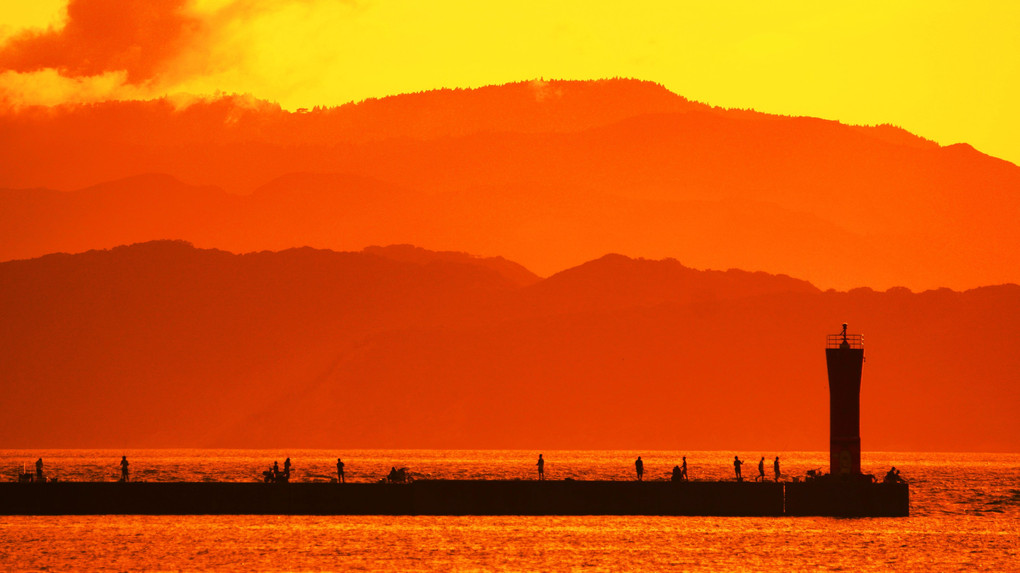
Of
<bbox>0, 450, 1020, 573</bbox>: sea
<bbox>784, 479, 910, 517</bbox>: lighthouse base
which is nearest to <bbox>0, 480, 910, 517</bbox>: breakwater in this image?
<bbox>784, 479, 910, 517</bbox>: lighthouse base

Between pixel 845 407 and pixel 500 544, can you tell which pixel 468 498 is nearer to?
pixel 500 544

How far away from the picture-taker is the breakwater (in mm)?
97062

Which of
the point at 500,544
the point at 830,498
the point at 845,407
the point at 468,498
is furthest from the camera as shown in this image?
the point at 468,498

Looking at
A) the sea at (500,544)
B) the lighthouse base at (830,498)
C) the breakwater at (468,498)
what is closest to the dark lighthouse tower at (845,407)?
the lighthouse base at (830,498)

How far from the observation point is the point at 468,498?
98562 millimetres

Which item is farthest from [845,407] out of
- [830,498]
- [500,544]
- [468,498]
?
[468,498]

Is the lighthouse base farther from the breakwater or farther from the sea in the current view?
the sea

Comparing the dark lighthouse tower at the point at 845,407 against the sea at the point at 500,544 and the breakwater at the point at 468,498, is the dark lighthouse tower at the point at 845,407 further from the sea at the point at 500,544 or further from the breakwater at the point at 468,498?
the sea at the point at 500,544

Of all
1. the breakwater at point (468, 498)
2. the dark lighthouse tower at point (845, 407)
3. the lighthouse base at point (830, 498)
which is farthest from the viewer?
the breakwater at point (468, 498)

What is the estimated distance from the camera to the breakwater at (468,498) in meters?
97.1

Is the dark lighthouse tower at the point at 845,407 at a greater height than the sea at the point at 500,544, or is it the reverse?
the dark lighthouse tower at the point at 845,407

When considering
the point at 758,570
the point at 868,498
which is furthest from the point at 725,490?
the point at 758,570

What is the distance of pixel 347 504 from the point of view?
98750 millimetres

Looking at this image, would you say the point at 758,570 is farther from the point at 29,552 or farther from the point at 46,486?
the point at 46,486
